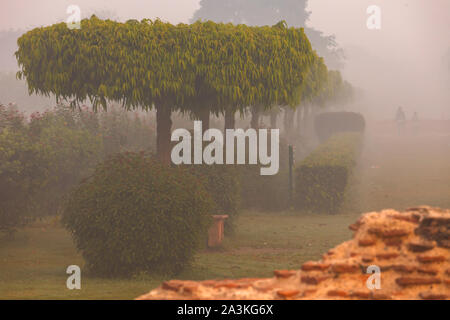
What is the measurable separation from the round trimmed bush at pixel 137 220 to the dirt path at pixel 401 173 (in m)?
10.5

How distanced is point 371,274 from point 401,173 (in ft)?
77.7

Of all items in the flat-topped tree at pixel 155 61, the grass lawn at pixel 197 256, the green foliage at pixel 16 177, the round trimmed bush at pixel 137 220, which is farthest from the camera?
the green foliage at pixel 16 177

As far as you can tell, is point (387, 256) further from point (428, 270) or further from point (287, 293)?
point (287, 293)

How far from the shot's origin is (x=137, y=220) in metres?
9.18

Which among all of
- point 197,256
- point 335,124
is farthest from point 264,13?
point 197,256

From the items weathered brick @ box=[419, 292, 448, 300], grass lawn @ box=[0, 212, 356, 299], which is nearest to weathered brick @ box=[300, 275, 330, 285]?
weathered brick @ box=[419, 292, 448, 300]

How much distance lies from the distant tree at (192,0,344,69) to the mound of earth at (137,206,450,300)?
59.5m

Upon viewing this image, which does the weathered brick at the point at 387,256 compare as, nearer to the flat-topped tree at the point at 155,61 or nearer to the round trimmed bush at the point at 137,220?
the round trimmed bush at the point at 137,220

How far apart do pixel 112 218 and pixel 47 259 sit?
121 inches

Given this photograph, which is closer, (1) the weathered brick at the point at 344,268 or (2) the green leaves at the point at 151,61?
(1) the weathered brick at the point at 344,268

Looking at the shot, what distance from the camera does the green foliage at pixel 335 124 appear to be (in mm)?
43156

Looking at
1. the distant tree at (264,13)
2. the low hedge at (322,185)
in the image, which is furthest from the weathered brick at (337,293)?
the distant tree at (264,13)
